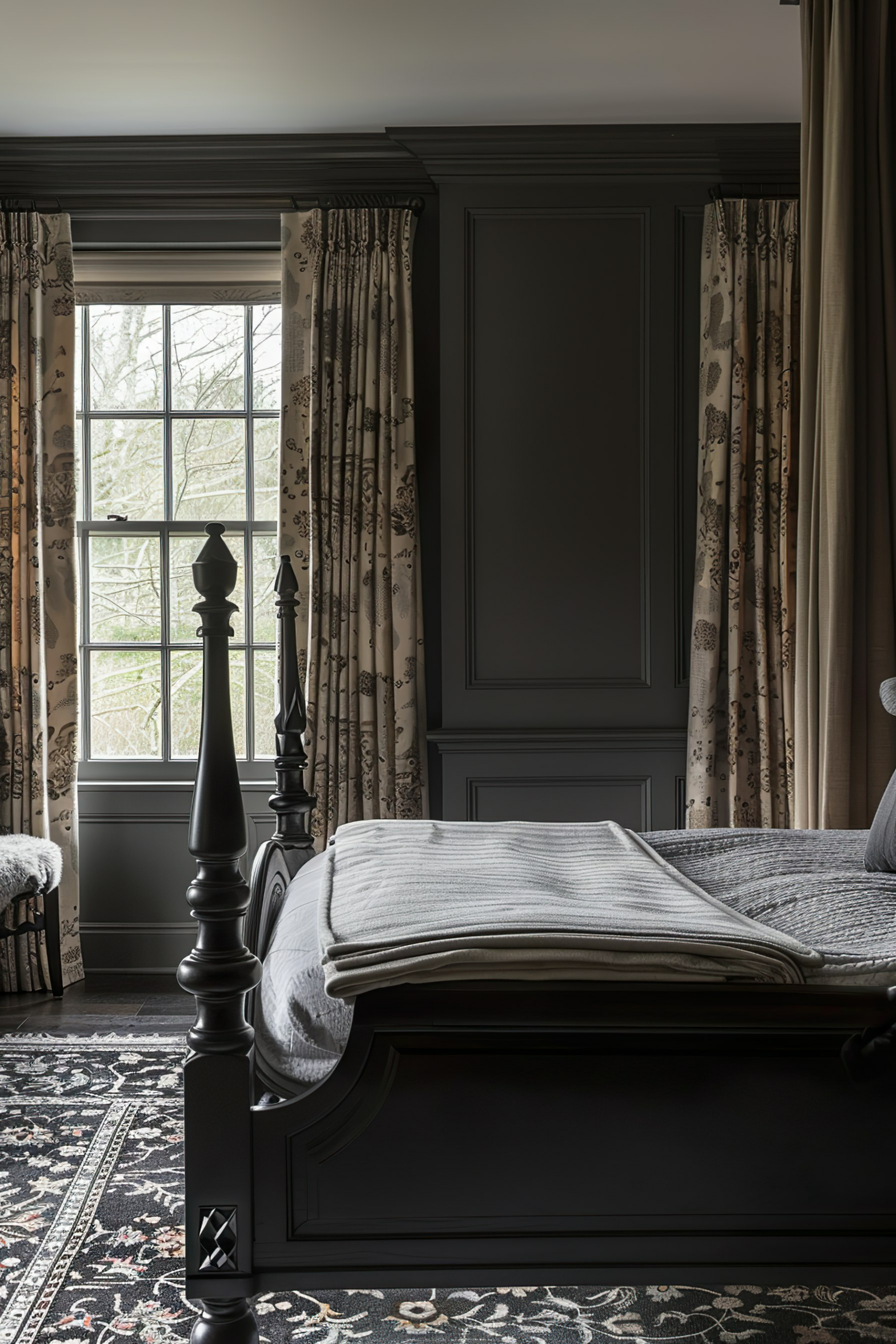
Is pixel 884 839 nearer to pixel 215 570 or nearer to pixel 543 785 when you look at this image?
pixel 215 570

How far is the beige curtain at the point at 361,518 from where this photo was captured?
3.79m

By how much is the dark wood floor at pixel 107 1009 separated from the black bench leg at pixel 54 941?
0.16 ft

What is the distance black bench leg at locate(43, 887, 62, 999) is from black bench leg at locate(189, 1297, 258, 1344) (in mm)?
2548

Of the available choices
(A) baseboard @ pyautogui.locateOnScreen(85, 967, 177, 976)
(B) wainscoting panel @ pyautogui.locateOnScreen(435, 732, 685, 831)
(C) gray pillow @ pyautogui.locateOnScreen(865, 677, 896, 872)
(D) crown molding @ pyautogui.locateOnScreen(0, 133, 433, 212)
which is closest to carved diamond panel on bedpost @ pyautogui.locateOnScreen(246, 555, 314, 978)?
(B) wainscoting panel @ pyautogui.locateOnScreen(435, 732, 685, 831)

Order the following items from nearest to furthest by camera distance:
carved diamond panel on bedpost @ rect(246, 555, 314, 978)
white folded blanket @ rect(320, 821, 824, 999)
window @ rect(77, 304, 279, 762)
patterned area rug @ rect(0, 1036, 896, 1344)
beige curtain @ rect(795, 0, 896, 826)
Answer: white folded blanket @ rect(320, 821, 824, 999) → patterned area rug @ rect(0, 1036, 896, 1344) → beige curtain @ rect(795, 0, 896, 826) → carved diamond panel on bedpost @ rect(246, 555, 314, 978) → window @ rect(77, 304, 279, 762)

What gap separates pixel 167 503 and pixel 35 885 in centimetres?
152

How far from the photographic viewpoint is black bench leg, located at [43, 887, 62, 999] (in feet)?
12.0

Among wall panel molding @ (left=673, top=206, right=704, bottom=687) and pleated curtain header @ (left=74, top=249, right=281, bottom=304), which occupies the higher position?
pleated curtain header @ (left=74, top=249, right=281, bottom=304)

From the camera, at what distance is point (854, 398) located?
257 centimetres

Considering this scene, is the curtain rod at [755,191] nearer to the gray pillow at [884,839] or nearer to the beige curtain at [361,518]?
the beige curtain at [361,518]

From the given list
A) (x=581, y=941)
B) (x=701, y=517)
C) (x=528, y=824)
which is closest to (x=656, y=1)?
(x=701, y=517)

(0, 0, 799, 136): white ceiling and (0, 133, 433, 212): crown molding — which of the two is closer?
(0, 0, 799, 136): white ceiling

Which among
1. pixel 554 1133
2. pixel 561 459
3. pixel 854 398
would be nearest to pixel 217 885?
pixel 554 1133

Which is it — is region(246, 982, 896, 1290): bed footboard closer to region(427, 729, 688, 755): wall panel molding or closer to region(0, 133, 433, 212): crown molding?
region(427, 729, 688, 755): wall panel molding
